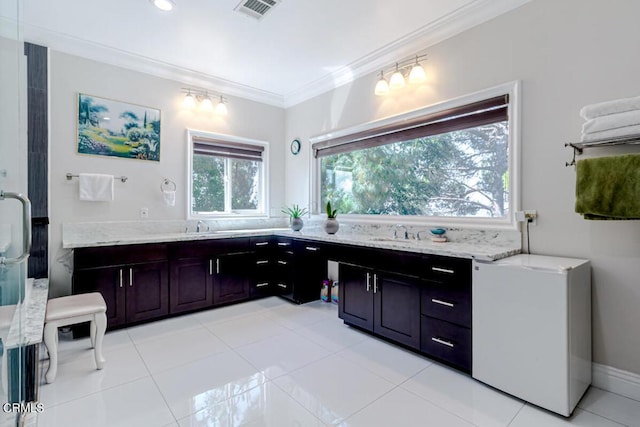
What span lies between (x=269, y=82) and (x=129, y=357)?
3436mm

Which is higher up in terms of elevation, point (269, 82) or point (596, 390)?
point (269, 82)

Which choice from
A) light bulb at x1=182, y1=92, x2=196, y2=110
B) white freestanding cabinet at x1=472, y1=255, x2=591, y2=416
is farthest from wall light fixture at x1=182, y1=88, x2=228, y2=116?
white freestanding cabinet at x1=472, y1=255, x2=591, y2=416

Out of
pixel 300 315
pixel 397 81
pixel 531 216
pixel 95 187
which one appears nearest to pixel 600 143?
pixel 531 216

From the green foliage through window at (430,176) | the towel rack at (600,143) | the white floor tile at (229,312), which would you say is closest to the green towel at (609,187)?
the towel rack at (600,143)

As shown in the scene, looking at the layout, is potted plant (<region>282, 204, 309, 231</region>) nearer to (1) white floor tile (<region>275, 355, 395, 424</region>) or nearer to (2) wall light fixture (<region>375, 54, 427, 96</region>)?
(2) wall light fixture (<region>375, 54, 427, 96</region>)

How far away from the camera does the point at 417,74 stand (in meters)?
2.90

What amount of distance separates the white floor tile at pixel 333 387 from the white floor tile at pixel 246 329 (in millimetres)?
691

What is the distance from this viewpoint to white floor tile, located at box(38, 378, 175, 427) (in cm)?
166

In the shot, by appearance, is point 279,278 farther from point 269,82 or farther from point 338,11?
point 338,11

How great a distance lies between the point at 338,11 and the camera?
2.60 meters

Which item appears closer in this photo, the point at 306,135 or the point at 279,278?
the point at 279,278

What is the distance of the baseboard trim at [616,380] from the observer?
1.87m

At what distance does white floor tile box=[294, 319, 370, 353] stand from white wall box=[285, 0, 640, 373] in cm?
143

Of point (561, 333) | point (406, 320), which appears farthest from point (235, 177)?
point (561, 333)
